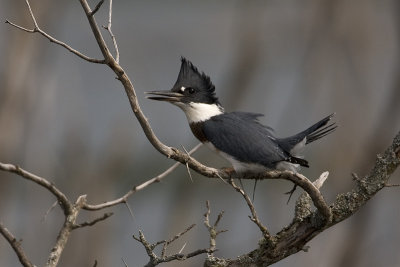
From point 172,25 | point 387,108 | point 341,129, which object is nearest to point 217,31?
point 172,25

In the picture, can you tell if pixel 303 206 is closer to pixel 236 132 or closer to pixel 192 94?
pixel 236 132

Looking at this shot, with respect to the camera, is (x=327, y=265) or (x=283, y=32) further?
(x=283, y=32)

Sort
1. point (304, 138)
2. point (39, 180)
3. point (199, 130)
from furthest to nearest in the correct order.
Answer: point (199, 130) → point (304, 138) → point (39, 180)

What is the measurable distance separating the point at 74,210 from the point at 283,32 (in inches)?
259

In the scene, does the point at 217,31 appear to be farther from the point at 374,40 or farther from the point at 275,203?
the point at 275,203

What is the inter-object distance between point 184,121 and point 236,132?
5554 millimetres

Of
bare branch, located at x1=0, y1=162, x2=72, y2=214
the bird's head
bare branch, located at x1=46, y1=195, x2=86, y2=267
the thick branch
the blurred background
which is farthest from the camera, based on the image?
the blurred background

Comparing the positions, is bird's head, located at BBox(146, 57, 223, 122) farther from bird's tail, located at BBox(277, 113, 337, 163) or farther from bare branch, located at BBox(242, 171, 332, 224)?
bare branch, located at BBox(242, 171, 332, 224)

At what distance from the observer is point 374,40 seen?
8305 mm

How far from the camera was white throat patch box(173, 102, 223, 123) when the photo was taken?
422cm

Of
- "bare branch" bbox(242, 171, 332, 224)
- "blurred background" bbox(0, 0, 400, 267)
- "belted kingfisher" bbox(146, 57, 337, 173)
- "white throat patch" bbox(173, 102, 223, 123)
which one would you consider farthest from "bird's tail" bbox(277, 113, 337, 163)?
"blurred background" bbox(0, 0, 400, 267)

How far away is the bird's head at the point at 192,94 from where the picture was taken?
14.1ft

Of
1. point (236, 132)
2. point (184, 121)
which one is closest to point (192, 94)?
point (236, 132)

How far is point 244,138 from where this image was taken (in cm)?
393
